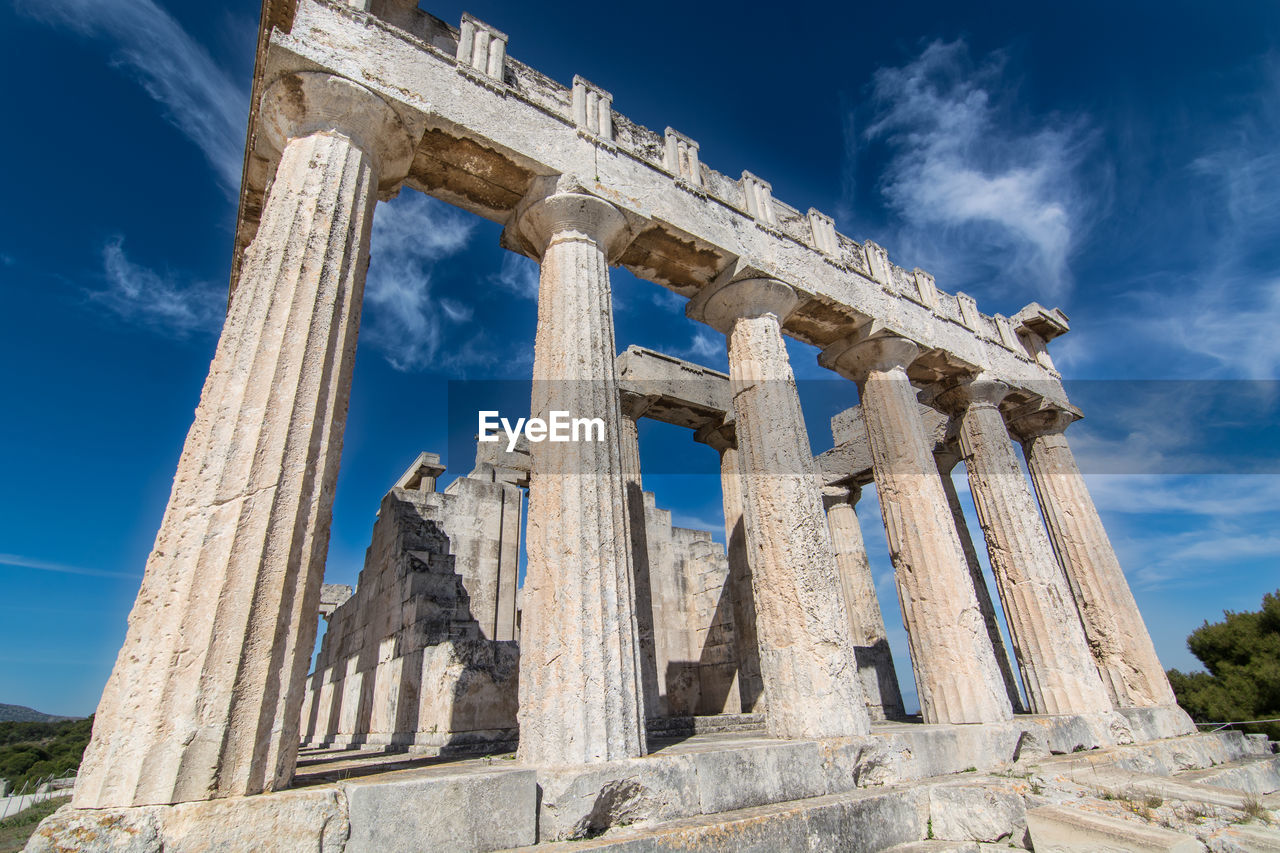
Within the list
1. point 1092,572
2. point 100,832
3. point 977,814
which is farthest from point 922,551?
point 100,832

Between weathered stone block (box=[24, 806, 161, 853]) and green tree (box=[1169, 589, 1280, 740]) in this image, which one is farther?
green tree (box=[1169, 589, 1280, 740])

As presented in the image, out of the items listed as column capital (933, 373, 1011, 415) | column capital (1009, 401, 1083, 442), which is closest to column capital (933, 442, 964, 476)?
column capital (1009, 401, 1083, 442)

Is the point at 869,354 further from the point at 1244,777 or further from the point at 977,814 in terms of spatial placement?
the point at 1244,777

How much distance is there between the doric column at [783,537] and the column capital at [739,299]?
0.01 metres

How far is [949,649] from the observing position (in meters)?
8.09

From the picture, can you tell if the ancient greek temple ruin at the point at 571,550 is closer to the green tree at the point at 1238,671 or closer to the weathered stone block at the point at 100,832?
the weathered stone block at the point at 100,832

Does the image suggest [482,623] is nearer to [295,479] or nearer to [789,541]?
[789,541]

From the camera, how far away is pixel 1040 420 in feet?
42.0

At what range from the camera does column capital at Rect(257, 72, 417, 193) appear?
5695 millimetres

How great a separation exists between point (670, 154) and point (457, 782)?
25.1 ft

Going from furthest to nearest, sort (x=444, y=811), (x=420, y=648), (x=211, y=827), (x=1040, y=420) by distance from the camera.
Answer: (x=1040, y=420)
(x=420, y=648)
(x=444, y=811)
(x=211, y=827)

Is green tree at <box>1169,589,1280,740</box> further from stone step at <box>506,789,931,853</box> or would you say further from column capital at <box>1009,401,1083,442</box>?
stone step at <box>506,789,931,853</box>

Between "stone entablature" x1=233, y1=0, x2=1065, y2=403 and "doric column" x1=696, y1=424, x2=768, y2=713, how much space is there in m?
3.51

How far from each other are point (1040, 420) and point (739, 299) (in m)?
8.16
